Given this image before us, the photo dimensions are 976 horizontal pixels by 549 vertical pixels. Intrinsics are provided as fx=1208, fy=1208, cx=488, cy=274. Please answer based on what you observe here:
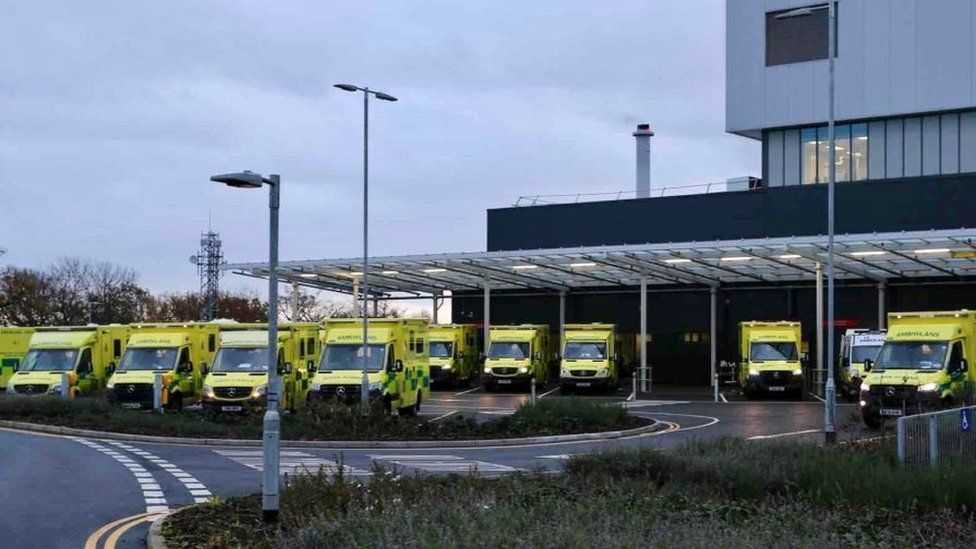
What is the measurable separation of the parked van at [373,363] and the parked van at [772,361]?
15.9 m

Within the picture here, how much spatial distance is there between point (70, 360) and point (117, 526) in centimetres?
2591

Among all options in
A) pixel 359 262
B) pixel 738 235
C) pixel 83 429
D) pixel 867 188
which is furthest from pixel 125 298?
pixel 83 429

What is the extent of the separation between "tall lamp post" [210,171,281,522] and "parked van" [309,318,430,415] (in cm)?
1763

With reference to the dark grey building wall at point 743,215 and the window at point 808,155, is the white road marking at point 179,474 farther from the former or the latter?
the window at point 808,155

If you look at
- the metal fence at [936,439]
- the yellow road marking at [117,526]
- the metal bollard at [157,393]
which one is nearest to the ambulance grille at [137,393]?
the metal bollard at [157,393]

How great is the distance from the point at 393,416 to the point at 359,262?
24.5m

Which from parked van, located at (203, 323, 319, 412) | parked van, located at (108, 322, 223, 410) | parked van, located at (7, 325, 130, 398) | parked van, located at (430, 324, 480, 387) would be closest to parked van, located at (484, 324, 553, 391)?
parked van, located at (430, 324, 480, 387)

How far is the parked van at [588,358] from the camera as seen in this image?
160 feet

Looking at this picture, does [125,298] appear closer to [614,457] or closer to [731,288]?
[731,288]

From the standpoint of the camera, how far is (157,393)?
33.9 meters

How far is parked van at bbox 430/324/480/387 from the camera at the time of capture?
52.8m

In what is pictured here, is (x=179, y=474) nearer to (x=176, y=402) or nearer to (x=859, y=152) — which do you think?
(x=176, y=402)

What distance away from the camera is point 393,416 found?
1152 inches

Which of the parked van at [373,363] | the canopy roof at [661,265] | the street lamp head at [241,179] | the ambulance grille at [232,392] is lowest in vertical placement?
the ambulance grille at [232,392]
